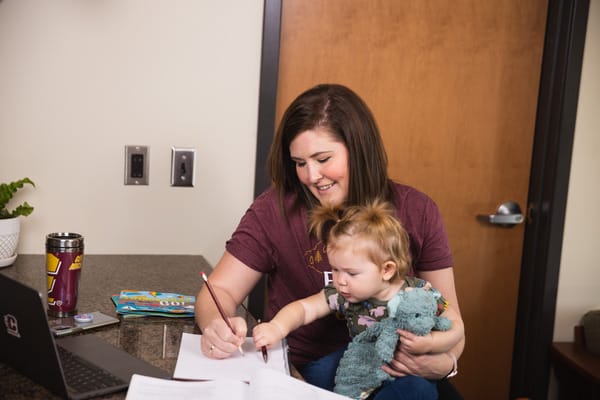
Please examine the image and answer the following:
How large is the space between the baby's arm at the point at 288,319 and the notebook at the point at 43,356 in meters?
0.20

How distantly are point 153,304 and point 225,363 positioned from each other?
0.34 meters

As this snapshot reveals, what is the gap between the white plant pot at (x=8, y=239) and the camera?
1743 mm

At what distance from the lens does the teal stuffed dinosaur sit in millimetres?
1288

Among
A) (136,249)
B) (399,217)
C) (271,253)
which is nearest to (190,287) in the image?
(271,253)

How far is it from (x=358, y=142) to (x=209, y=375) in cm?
69

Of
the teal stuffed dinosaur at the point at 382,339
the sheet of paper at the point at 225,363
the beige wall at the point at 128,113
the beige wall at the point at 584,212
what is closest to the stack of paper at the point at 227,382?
the sheet of paper at the point at 225,363

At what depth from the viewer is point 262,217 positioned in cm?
165

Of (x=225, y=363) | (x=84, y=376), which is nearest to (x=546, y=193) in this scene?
(x=225, y=363)

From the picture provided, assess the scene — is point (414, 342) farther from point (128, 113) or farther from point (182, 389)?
point (128, 113)

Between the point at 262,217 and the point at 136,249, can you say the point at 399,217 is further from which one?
the point at 136,249

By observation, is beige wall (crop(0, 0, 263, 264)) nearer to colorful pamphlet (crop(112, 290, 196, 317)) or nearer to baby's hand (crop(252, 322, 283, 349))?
colorful pamphlet (crop(112, 290, 196, 317))

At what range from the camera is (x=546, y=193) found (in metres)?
2.41

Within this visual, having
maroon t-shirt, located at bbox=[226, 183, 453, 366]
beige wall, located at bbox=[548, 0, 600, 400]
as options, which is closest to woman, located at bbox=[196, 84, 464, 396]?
maroon t-shirt, located at bbox=[226, 183, 453, 366]

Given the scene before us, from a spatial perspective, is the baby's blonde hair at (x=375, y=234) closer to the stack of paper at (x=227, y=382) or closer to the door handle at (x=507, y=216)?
→ the stack of paper at (x=227, y=382)
